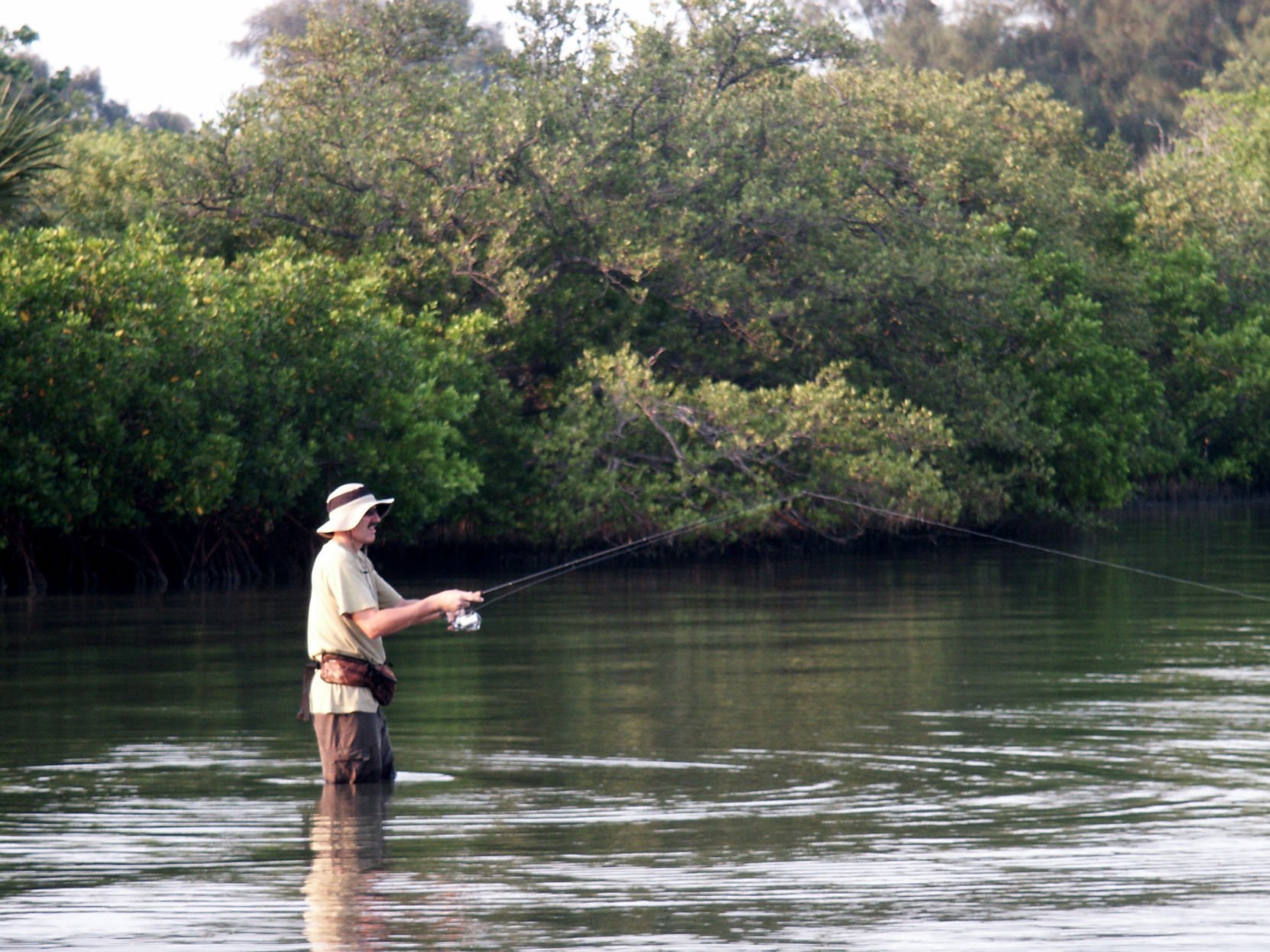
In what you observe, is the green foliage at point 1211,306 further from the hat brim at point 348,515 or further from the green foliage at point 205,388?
the hat brim at point 348,515

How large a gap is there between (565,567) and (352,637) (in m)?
2.34

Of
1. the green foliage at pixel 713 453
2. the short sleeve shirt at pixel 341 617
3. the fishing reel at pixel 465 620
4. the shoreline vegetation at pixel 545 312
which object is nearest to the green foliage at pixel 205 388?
the shoreline vegetation at pixel 545 312

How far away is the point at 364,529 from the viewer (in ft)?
30.4

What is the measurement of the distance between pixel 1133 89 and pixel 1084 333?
127 feet

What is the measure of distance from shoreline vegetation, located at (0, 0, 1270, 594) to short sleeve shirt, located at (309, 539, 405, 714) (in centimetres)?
1119

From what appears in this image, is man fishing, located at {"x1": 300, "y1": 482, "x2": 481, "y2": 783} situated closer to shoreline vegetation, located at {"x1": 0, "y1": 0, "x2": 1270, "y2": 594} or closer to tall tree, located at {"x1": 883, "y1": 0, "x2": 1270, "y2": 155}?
shoreline vegetation, located at {"x1": 0, "y1": 0, "x2": 1270, "y2": 594}

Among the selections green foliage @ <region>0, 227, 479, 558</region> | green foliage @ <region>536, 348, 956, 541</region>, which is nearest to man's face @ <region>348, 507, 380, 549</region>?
green foliage @ <region>0, 227, 479, 558</region>

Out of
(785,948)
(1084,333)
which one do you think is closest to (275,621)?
(785,948)

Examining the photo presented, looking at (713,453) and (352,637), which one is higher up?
(713,453)

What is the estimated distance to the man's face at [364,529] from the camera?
925 cm

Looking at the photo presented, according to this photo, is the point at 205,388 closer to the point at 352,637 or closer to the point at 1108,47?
the point at 352,637

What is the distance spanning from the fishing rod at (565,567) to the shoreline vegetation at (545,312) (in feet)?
4.28

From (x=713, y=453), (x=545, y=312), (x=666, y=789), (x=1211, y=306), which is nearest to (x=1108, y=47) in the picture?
(x=1211, y=306)

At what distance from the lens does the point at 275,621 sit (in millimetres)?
19734
